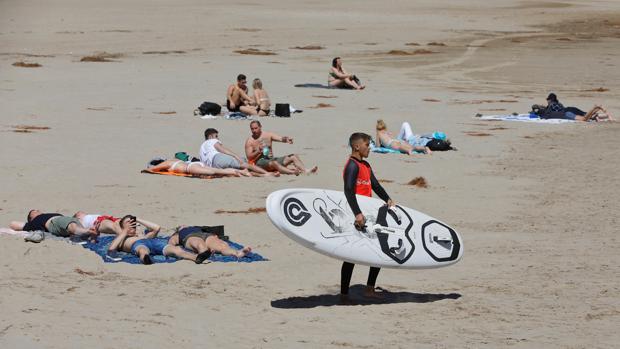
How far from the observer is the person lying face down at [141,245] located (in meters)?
12.8

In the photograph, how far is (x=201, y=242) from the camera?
12945mm

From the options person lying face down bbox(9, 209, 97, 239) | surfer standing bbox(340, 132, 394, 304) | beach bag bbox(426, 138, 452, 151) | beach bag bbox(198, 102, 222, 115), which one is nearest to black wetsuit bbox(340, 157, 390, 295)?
surfer standing bbox(340, 132, 394, 304)

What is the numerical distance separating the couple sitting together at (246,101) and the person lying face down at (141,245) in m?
12.4

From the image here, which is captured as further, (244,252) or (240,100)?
(240,100)

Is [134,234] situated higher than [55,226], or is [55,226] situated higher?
[134,234]

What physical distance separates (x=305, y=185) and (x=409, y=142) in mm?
4033

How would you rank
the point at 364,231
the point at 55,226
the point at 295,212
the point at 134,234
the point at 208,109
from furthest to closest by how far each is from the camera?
the point at 208,109 < the point at 55,226 < the point at 134,234 < the point at 364,231 < the point at 295,212

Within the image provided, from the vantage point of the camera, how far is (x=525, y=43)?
4581cm

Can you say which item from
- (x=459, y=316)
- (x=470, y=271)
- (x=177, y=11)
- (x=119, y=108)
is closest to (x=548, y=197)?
(x=470, y=271)

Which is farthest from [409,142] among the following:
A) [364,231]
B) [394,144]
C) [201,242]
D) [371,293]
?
[364,231]

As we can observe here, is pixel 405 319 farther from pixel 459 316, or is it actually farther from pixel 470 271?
pixel 470 271

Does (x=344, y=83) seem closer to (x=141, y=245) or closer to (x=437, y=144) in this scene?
(x=437, y=144)

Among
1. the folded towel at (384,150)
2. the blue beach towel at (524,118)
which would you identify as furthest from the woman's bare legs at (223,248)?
the blue beach towel at (524,118)

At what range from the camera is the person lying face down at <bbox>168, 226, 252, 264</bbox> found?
12.9m
